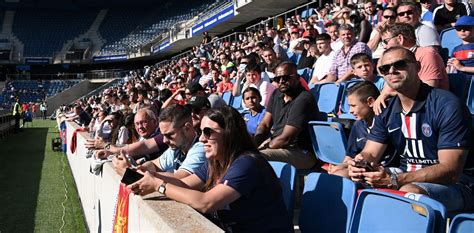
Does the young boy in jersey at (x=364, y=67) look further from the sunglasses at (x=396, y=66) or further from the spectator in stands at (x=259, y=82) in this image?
the sunglasses at (x=396, y=66)

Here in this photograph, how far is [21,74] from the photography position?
160 ft

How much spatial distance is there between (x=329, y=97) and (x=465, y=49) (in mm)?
1493

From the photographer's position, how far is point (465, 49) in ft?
15.8

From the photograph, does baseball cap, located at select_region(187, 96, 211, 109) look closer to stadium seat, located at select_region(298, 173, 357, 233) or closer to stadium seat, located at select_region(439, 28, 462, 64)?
stadium seat, located at select_region(298, 173, 357, 233)

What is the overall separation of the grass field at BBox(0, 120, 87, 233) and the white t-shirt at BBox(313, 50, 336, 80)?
11.4 ft

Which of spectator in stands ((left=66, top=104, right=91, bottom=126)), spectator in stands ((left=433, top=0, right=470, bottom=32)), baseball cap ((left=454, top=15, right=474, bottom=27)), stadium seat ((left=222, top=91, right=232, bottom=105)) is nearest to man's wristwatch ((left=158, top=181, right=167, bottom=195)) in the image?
baseball cap ((left=454, top=15, right=474, bottom=27))

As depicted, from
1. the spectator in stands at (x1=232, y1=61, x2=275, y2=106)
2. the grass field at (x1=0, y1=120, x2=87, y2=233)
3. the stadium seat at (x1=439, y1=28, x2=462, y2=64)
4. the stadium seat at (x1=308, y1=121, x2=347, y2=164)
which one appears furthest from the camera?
the grass field at (x1=0, y1=120, x2=87, y2=233)

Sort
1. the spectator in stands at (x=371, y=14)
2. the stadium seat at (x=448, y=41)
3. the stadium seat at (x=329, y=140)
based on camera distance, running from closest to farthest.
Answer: the stadium seat at (x=329, y=140) < the stadium seat at (x=448, y=41) < the spectator in stands at (x=371, y=14)

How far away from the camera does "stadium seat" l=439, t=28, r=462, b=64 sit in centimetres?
548

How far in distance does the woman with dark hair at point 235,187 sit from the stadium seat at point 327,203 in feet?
0.64

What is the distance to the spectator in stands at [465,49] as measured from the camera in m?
4.71

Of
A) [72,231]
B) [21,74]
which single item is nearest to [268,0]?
[72,231]

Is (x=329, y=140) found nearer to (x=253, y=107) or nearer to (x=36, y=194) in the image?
(x=253, y=107)

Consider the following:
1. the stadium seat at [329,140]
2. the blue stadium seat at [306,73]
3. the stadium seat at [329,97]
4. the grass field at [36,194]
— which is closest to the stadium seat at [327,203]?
the stadium seat at [329,140]
